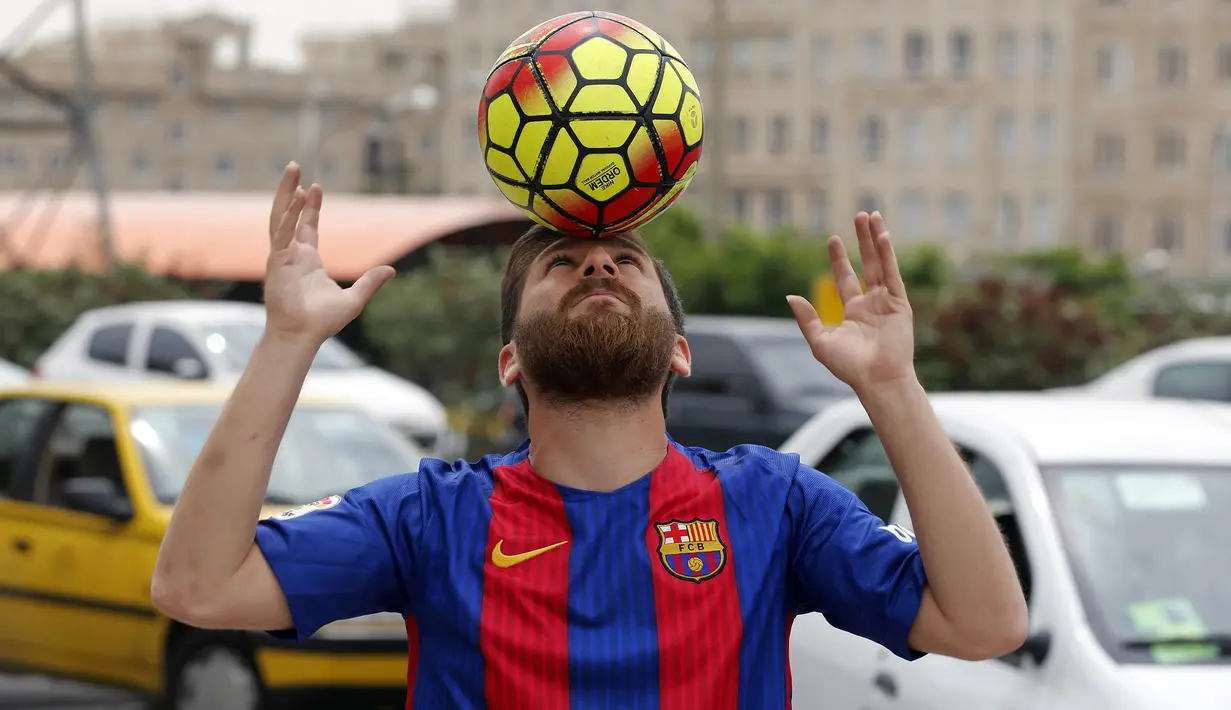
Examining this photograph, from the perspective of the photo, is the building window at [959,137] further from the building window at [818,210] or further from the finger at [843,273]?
the finger at [843,273]

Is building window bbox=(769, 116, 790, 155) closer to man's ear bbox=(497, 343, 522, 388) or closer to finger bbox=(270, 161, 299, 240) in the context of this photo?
man's ear bbox=(497, 343, 522, 388)

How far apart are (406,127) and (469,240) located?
204 ft

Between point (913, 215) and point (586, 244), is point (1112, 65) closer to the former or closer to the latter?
point (913, 215)

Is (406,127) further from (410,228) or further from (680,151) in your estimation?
(680,151)

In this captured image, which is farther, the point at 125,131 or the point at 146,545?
the point at 125,131

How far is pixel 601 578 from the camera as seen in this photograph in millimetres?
2682

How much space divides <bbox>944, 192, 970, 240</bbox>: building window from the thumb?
256 feet

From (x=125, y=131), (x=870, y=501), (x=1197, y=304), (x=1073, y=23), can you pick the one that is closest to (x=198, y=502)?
(x=870, y=501)

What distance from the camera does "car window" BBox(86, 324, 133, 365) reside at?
56.2ft

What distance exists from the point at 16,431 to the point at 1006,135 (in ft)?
240

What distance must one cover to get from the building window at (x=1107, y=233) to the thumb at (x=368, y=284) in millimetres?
79350

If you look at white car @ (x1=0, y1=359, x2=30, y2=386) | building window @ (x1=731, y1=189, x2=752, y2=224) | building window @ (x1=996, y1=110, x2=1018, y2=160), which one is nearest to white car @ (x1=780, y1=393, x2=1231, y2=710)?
white car @ (x1=0, y1=359, x2=30, y2=386)

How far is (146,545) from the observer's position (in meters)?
7.42

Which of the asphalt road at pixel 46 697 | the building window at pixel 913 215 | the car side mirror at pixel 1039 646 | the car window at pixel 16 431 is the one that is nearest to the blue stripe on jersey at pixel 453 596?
the car side mirror at pixel 1039 646
